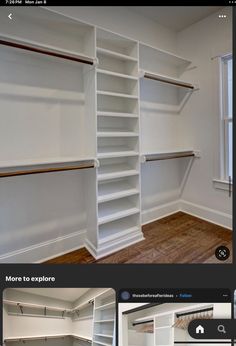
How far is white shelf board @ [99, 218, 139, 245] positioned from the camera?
3.79 ft

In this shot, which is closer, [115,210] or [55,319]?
[55,319]

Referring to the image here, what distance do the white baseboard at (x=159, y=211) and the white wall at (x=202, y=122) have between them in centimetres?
9

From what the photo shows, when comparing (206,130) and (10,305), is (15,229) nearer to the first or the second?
(10,305)

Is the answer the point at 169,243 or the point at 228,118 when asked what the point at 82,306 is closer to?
the point at 169,243

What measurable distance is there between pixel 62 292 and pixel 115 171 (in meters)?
0.92

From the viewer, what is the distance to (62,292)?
418 millimetres

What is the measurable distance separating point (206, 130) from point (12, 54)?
1220 mm

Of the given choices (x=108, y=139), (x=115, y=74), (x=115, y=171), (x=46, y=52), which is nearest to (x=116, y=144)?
(x=108, y=139)

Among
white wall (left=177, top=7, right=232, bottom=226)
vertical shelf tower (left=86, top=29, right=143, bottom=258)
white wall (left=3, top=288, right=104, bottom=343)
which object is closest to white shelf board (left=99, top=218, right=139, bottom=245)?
vertical shelf tower (left=86, top=29, right=143, bottom=258)

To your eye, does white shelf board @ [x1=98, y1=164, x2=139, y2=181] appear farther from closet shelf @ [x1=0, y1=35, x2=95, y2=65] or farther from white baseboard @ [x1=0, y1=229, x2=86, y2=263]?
closet shelf @ [x1=0, y1=35, x2=95, y2=65]

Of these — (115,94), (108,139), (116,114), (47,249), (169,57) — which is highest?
(169,57)

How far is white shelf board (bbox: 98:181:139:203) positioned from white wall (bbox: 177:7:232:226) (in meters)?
0.37

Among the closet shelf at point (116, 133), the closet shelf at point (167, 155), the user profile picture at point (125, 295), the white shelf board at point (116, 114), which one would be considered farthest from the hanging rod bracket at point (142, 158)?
the user profile picture at point (125, 295)

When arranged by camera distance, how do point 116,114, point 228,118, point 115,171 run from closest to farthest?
point 228,118 < point 116,114 < point 115,171
